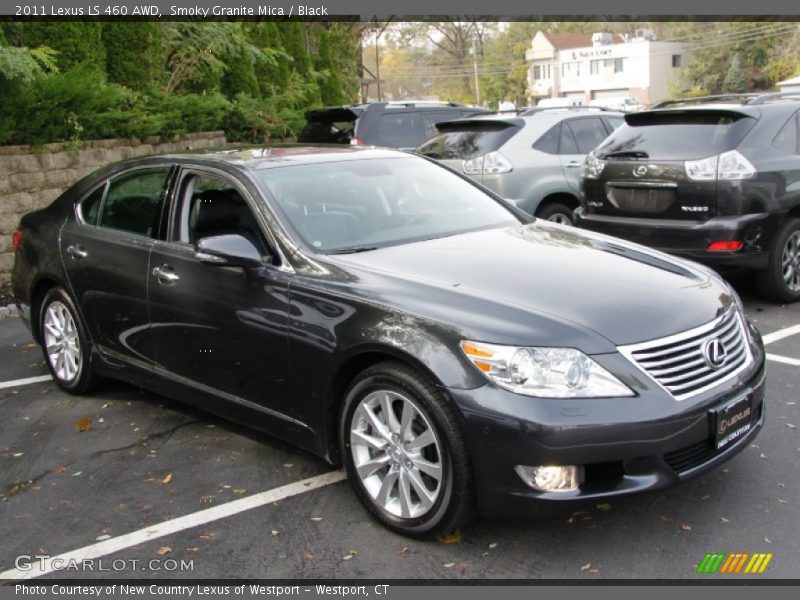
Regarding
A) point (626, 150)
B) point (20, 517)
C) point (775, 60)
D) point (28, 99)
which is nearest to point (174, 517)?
point (20, 517)

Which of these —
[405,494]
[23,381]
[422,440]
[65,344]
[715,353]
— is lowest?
→ [23,381]

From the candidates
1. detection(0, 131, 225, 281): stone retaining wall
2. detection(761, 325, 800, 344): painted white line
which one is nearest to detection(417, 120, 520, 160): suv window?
detection(0, 131, 225, 281): stone retaining wall

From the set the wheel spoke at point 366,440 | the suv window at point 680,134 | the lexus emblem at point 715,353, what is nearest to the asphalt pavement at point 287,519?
the wheel spoke at point 366,440

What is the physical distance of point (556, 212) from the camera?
1030 cm

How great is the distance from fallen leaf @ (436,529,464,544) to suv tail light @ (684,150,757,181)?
448 centimetres

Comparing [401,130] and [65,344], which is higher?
[401,130]

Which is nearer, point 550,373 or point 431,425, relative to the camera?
point 550,373

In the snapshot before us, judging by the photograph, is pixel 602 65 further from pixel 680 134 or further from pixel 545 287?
pixel 545 287

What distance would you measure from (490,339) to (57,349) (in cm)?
374

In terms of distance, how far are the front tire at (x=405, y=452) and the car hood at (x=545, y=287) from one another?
1.08 feet

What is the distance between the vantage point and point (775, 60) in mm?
71688

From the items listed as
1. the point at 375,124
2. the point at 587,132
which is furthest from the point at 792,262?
the point at 375,124

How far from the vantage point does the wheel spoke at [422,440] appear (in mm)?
3662

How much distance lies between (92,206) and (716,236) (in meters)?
4.68
